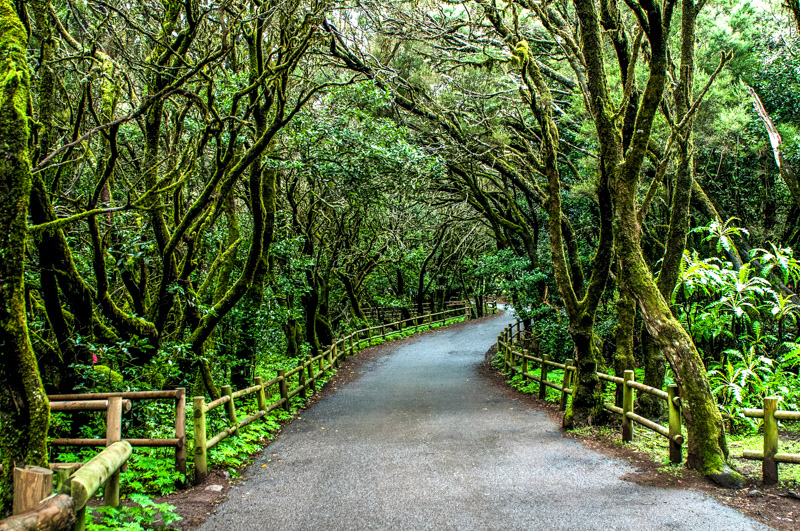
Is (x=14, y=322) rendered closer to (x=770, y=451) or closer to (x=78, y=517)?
(x=78, y=517)

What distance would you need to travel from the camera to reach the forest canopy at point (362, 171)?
594 cm

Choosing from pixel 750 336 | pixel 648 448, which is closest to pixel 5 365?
pixel 648 448

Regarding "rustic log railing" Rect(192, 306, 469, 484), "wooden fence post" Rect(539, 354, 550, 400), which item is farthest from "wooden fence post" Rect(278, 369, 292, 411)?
"wooden fence post" Rect(539, 354, 550, 400)

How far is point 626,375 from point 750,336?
332cm

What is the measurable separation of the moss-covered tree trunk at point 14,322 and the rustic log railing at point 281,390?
279 cm

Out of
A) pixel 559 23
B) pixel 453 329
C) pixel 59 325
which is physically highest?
pixel 559 23

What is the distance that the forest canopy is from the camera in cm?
594

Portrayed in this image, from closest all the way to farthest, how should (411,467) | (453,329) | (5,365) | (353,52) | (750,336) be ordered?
1. (5,365)
2. (411,467)
3. (750,336)
4. (353,52)
5. (453,329)

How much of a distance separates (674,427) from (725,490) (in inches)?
38.4

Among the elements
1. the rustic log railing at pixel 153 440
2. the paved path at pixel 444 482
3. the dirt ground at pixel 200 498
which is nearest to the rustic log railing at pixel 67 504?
the dirt ground at pixel 200 498

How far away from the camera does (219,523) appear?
15.7 ft

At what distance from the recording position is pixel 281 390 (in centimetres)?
1012

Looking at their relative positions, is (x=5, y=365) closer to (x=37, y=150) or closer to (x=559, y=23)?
(x=37, y=150)

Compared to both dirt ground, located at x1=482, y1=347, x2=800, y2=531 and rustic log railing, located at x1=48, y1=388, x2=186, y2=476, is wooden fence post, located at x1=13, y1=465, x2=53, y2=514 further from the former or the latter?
dirt ground, located at x1=482, y1=347, x2=800, y2=531
